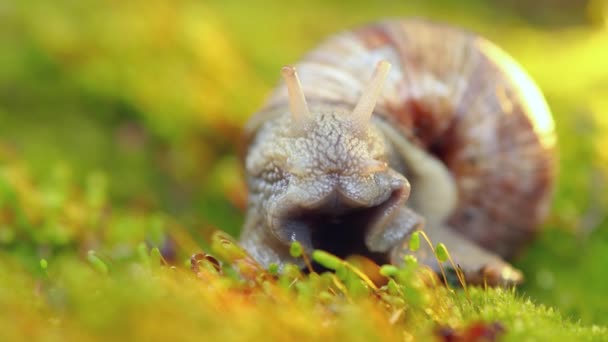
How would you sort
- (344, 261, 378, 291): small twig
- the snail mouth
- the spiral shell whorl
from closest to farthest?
(344, 261, 378, 291): small twig
the snail mouth
the spiral shell whorl

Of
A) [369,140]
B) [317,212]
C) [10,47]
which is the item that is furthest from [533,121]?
[10,47]

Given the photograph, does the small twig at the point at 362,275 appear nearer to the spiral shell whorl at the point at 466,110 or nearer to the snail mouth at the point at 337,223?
the snail mouth at the point at 337,223

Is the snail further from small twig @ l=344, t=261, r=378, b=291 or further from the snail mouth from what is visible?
small twig @ l=344, t=261, r=378, b=291

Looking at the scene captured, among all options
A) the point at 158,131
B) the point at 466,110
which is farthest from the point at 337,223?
the point at 158,131

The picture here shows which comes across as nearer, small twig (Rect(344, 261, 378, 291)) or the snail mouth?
small twig (Rect(344, 261, 378, 291))

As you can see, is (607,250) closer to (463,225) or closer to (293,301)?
(463,225)

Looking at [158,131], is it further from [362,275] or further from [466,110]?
[362,275]

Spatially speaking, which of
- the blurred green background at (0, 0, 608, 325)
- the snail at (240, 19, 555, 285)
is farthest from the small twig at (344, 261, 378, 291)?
the blurred green background at (0, 0, 608, 325)
